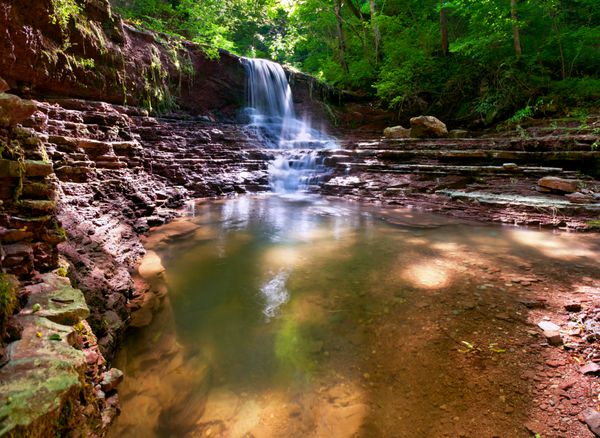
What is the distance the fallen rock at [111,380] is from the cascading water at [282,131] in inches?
342

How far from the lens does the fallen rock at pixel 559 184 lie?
20.9ft

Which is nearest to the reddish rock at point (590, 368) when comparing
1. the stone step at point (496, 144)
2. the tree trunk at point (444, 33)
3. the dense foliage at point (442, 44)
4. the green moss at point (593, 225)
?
the green moss at point (593, 225)

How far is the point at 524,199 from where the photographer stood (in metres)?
6.48

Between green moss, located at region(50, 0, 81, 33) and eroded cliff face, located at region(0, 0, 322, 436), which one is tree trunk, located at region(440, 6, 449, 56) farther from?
green moss, located at region(50, 0, 81, 33)

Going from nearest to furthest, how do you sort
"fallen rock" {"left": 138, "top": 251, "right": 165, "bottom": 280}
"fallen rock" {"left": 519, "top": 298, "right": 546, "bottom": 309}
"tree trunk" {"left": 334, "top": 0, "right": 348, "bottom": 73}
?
1. "fallen rock" {"left": 519, "top": 298, "right": 546, "bottom": 309}
2. "fallen rock" {"left": 138, "top": 251, "right": 165, "bottom": 280}
3. "tree trunk" {"left": 334, "top": 0, "right": 348, "bottom": 73}

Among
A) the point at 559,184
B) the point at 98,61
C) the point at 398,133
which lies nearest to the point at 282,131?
the point at 398,133

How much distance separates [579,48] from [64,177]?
592 inches

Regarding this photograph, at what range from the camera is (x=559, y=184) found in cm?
651

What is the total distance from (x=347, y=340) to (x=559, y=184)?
22.0ft

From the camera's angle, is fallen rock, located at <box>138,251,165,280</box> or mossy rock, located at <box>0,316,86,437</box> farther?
fallen rock, located at <box>138,251,165,280</box>

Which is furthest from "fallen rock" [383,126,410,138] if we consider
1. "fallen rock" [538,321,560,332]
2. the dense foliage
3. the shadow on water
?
"fallen rock" [538,321,560,332]

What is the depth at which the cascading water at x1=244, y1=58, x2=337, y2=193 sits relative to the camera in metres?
10.8

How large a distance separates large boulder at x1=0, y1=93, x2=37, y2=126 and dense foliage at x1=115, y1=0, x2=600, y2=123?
1233 cm

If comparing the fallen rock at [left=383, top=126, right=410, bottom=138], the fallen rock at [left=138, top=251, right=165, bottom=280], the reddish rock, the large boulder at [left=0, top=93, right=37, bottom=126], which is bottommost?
the fallen rock at [left=138, top=251, right=165, bottom=280]
